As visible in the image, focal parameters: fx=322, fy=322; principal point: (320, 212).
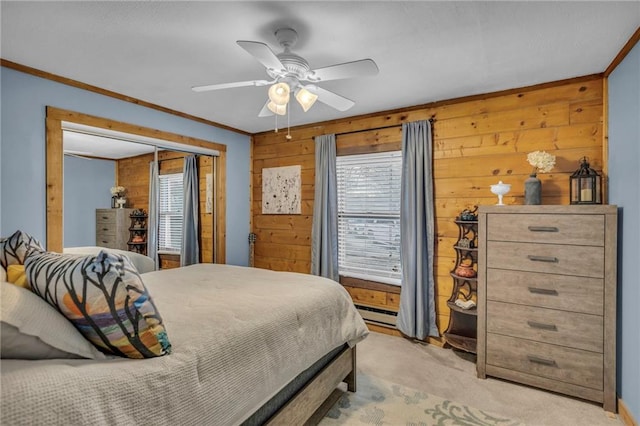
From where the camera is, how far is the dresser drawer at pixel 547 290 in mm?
2197

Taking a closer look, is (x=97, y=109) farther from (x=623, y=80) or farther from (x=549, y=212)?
(x=623, y=80)

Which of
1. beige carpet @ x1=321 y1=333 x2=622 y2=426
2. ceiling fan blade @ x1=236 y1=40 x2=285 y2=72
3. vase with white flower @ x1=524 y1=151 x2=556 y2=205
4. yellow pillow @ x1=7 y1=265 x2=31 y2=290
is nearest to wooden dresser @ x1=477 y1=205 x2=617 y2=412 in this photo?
beige carpet @ x1=321 y1=333 x2=622 y2=426

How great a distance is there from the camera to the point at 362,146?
3691 millimetres

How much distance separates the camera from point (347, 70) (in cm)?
182

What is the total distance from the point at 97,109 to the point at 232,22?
1.81 meters

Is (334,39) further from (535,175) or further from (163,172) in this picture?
(163,172)

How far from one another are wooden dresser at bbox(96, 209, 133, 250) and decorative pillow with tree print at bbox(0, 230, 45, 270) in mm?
1827

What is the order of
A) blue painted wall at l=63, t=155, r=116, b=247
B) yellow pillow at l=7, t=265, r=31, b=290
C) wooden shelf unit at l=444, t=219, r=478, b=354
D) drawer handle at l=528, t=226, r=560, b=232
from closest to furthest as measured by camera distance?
yellow pillow at l=7, t=265, r=31, b=290, drawer handle at l=528, t=226, r=560, b=232, blue painted wall at l=63, t=155, r=116, b=247, wooden shelf unit at l=444, t=219, r=478, b=354

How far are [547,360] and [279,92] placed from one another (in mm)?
2640

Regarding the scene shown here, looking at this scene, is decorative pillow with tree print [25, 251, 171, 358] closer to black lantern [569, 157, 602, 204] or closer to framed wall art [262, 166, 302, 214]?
black lantern [569, 157, 602, 204]

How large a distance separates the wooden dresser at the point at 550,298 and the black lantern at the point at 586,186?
0.23 m

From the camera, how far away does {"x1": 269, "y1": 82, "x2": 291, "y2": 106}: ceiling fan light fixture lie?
1923mm

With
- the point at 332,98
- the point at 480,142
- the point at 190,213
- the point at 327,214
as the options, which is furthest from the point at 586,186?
the point at 190,213

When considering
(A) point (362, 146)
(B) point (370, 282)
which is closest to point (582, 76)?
(A) point (362, 146)
